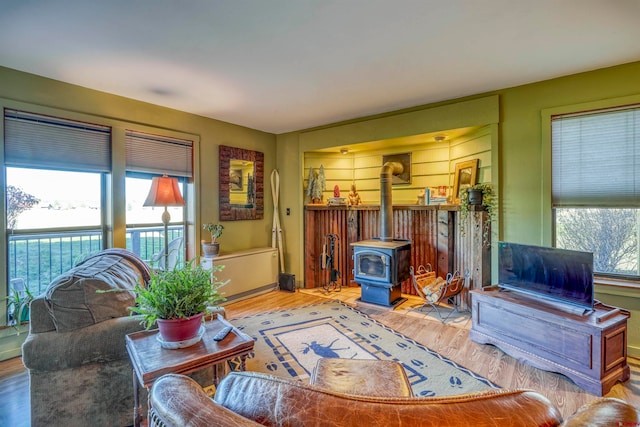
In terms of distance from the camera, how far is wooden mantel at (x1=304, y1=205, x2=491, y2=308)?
3.58m

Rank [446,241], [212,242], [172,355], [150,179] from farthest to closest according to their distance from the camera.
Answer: [212,242], [446,241], [150,179], [172,355]

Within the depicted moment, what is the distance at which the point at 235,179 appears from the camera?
4691 millimetres

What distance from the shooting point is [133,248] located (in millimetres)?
3701

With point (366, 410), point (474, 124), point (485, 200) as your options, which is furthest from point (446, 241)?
point (366, 410)

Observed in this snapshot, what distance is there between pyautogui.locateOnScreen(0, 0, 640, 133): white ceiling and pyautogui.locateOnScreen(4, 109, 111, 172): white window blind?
18.0 inches

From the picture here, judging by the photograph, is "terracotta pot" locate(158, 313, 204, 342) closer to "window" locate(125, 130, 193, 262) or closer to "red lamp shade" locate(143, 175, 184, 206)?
"red lamp shade" locate(143, 175, 184, 206)

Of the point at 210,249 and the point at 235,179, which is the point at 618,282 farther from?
the point at 235,179

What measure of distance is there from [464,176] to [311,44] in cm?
267

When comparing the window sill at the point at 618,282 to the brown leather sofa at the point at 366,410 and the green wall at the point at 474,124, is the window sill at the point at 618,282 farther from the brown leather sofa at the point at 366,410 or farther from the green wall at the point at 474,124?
the brown leather sofa at the point at 366,410

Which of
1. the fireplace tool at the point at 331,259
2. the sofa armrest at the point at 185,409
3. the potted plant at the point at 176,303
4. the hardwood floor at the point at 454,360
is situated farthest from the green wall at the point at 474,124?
the sofa armrest at the point at 185,409

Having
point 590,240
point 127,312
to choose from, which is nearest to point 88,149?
point 127,312

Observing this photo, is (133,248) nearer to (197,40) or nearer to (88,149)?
(88,149)

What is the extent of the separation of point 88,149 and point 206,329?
108 inches

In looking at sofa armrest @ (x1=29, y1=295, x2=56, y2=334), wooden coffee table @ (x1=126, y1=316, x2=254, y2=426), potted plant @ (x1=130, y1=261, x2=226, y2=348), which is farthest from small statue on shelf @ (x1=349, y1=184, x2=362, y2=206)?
sofa armrest @ (x1=29, y1=295, x2=56, y2=334)
